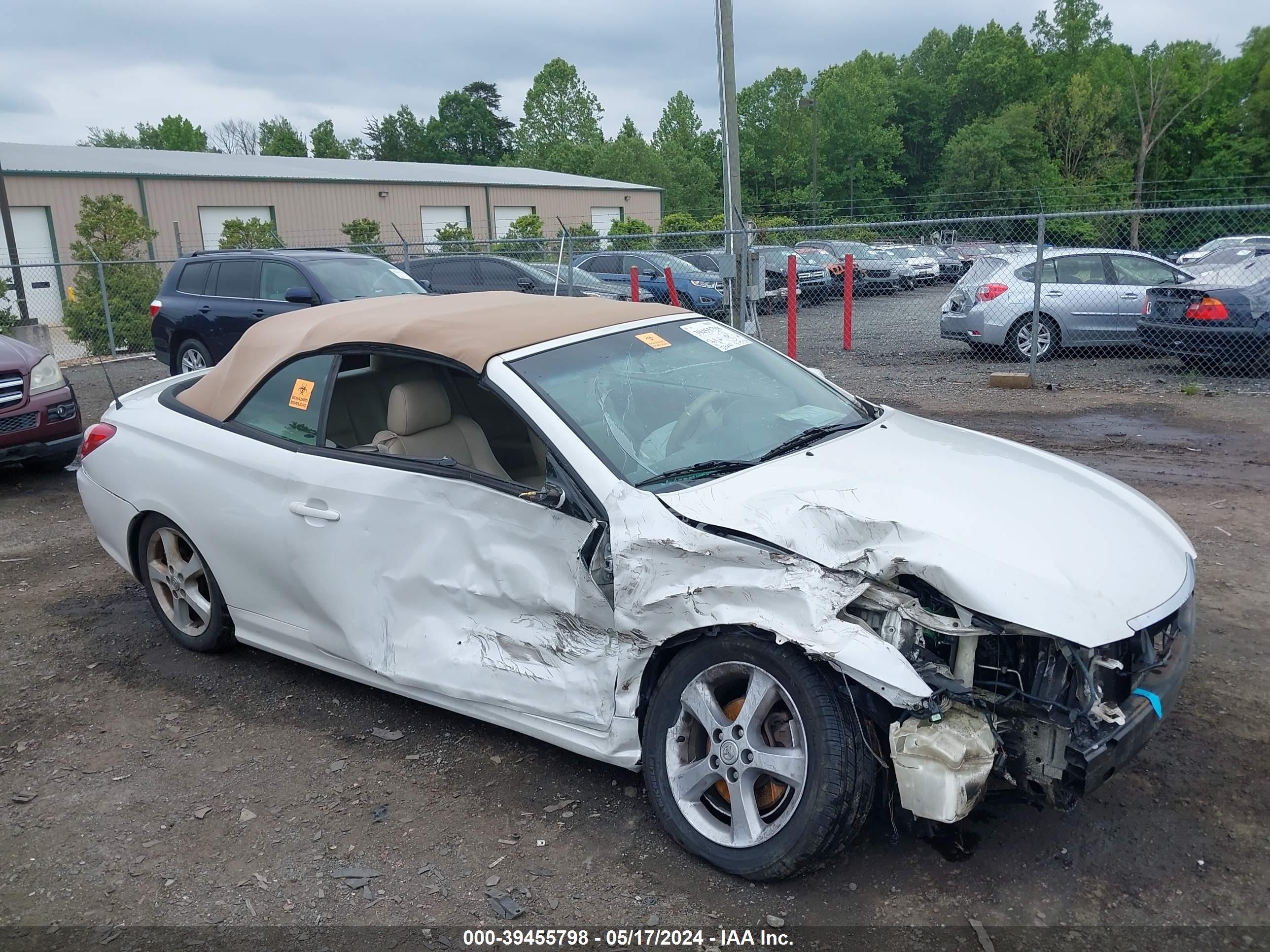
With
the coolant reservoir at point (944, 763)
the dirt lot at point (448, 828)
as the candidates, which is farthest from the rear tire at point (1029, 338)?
the coolant reservoir at point (944, 763)

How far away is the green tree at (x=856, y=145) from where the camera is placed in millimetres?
60531

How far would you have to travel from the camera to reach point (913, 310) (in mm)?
14633

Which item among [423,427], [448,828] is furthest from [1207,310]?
[448,828]

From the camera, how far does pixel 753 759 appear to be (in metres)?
2.85

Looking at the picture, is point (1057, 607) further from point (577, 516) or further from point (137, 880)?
point (137, 880)

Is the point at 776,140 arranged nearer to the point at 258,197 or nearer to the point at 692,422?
the point at 258,197

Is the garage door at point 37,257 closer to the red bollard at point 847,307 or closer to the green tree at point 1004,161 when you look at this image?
the red bollard at point 847,307

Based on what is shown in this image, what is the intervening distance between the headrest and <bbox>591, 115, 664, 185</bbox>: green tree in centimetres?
5391

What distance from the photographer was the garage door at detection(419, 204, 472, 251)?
39906mm

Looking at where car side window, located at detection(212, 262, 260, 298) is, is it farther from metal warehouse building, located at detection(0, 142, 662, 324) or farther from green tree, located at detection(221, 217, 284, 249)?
metal warehouse building, located at detection(0, 142, 662, 324)

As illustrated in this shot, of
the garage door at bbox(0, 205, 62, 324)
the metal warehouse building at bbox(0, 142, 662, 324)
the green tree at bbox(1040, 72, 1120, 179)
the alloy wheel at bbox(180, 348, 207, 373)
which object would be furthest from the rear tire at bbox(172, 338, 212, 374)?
the green tree at bbox(1040, 72, 1120, 179)

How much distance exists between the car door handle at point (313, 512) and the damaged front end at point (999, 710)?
6.60 feet

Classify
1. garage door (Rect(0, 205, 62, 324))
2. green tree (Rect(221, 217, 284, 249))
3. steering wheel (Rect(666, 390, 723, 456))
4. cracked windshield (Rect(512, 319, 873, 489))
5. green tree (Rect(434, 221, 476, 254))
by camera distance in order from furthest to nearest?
green tree (Rect(434, 221, 476, 254)) → garage door (Rect(0, 205, 62, 324)) → green tree (Rect(221, 217, 284, 249)) → steering wheel (Rect(666, 390, 723, 456)) → cracked windshield (Rect(512, 319, 873, 489))

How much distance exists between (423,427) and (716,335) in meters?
1.34
